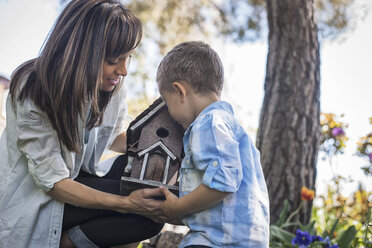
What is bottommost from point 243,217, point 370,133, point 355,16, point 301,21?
point 243,217

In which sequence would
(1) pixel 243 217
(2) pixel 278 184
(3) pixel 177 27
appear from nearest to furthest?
1. (1) pixel 243 217
2. (2) pixel 278 184
3. (3) pixel 177 27

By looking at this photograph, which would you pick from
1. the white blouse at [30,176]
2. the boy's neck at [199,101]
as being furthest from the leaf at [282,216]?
the white blouse at [30,176]

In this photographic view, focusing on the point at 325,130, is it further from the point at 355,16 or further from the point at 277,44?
the point at 355,16

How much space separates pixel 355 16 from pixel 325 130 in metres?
3.77

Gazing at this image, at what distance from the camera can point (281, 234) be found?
10.6ft

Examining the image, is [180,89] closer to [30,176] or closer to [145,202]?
[145,202]

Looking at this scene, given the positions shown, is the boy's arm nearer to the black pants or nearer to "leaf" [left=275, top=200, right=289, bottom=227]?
the black pants

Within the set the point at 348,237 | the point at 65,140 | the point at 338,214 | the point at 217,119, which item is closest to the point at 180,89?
the point at 217,119

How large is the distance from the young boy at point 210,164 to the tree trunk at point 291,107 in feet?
6.06

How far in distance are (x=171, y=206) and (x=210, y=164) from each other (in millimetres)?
342

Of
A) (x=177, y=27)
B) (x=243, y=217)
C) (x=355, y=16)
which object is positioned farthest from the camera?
(x=177, y=27)

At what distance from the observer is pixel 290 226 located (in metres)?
3.59

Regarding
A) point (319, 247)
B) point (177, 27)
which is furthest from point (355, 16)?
point (319, 247)

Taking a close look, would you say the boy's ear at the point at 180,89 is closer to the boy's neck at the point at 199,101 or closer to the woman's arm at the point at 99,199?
the boy's neck at the point at 199,101
